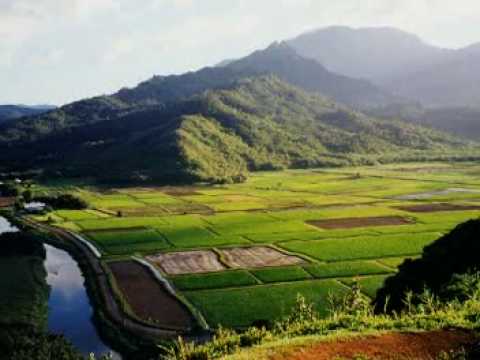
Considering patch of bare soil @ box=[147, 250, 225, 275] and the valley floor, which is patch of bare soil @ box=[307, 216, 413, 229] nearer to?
patch of bare soil @ box=[147, 250, 225, 275]

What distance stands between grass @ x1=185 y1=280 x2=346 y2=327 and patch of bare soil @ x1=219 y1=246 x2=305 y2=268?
27.0 ft

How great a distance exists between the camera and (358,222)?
85312mm

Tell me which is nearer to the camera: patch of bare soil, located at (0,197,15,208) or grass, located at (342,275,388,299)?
grass, located at (342,275,388,299)

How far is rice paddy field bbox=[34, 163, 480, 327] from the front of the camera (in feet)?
170

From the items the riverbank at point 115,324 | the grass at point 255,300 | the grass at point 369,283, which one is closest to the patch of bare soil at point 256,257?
the grass at point 255,300

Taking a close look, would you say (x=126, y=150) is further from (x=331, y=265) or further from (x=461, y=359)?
(x=461, y=359)

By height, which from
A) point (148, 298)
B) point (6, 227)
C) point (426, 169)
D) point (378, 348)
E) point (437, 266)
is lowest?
point (426, 169)

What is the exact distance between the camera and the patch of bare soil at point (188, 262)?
59.2 m

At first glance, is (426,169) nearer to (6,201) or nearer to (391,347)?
(6,201)

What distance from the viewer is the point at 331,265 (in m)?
59.2

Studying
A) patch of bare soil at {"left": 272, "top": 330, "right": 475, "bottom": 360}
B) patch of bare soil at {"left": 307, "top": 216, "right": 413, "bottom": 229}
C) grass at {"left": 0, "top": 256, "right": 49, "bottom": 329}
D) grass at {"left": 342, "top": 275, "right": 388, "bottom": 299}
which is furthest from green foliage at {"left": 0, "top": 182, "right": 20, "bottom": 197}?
patch of bare soil at {"left": 272, "top": 330, "right": 475, "bottom": 360}

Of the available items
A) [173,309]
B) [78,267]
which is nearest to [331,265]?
[173,309]

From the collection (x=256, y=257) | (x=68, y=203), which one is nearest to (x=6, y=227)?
(x=68, y=203)

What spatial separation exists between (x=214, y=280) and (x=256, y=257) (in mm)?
10273
